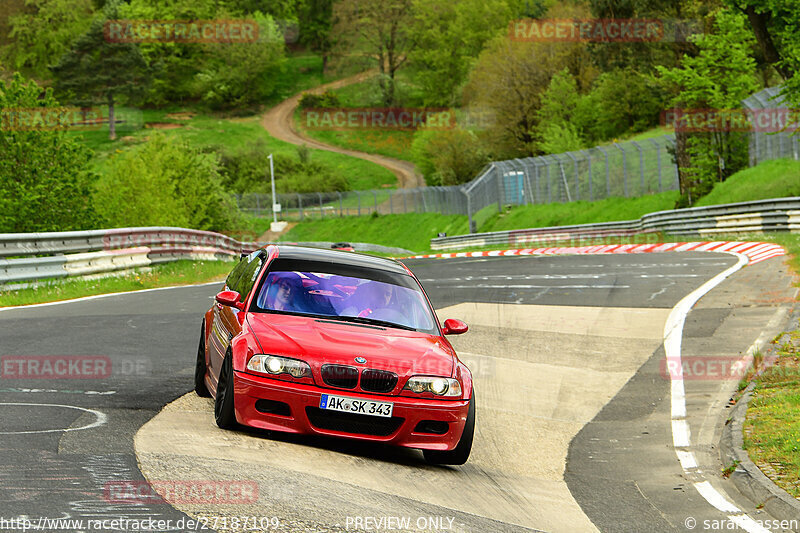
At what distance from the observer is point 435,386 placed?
25.0 feet

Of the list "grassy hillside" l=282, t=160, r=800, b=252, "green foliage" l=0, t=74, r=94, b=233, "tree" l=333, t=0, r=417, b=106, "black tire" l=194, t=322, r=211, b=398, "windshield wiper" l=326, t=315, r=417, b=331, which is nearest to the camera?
"windshield wiper" l=326, t=315, r=417, b=331

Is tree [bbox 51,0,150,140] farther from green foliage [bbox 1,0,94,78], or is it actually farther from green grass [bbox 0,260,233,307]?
green grass [bbox 0,260,233,307]

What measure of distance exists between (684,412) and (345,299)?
13.8 ft

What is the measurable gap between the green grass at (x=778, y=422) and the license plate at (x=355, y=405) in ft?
9.81

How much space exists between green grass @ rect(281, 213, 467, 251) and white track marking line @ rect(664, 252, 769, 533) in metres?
45.9

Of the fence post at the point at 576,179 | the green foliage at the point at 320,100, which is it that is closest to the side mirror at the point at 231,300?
the fence post at the point at 576,179

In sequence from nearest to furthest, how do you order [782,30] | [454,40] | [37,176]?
[782,30], [37,176], [454,40]

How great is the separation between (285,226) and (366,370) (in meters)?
81.9

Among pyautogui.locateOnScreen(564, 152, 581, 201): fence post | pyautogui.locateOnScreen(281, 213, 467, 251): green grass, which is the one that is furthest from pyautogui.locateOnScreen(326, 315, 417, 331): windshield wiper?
pyautogui.locateOnScreen(281, 213, 467, 251): green grass

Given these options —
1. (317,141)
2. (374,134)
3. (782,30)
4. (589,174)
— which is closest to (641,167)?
(589,174)

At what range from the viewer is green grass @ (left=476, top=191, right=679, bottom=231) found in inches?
1832

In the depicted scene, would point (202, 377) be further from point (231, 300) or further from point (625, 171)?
point (625, 171)

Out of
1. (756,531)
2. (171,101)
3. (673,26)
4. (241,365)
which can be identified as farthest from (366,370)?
(171,101)

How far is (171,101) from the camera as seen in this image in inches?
5694
